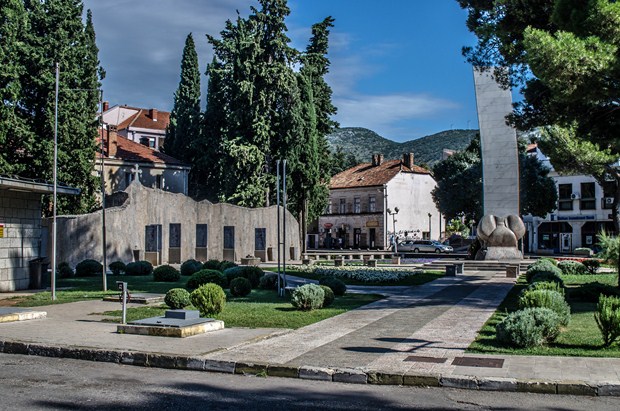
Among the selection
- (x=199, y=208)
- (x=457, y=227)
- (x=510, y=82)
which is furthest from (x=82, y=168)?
(x=457, y=227)

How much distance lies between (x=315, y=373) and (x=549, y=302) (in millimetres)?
5567

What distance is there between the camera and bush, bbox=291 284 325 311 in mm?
16047

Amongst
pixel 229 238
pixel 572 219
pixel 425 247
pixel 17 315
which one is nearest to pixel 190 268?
pixel 229 238

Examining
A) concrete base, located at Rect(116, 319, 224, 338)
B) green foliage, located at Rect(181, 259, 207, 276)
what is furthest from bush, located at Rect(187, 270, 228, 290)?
green foliage, located at Rect(181, 259, 207, 276)

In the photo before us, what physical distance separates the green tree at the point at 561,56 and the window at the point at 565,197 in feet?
165

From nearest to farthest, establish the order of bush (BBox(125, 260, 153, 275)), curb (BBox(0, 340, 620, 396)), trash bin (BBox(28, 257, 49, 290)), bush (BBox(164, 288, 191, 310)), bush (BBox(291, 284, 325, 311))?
1. curb (BBox(0, 340, 620, 396))
2. bush (BBox(164, 288, 191, 310))
3. bush (BBox(291, 284, 325, 311))
4. trash bin (BBox(28, 257, 49, 290))
5. bush (BBox(125, 260, 153, 275))

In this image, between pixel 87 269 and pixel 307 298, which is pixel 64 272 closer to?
pixel 87 269

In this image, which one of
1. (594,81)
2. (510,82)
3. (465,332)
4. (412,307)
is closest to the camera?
(465,332)

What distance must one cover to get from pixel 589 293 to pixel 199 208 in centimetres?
2687

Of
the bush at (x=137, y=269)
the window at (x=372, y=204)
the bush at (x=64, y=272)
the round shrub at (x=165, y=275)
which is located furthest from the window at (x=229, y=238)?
the window at (x=372, y=204)

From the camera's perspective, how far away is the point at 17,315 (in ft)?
47.6

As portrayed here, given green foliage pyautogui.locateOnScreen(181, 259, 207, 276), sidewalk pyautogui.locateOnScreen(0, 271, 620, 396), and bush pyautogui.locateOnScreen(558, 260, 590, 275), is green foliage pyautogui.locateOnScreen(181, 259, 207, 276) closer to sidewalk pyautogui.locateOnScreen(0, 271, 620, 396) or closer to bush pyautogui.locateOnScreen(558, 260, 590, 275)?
sidewalk pyautogui.locateOnScreen(0, 271, 620, 396)

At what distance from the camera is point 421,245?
70125 mm

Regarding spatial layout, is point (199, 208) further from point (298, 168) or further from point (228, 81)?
point (228, 81)
